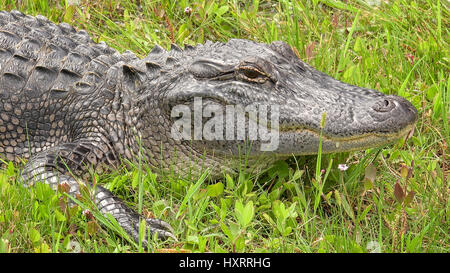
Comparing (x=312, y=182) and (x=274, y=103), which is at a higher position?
(x=274, y=103)

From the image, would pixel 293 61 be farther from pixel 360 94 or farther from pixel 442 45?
pixel 442 45

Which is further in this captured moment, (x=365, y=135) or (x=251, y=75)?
(x=251, y=75)

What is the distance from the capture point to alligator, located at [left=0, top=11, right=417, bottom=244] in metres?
4.18

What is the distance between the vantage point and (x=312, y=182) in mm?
4242

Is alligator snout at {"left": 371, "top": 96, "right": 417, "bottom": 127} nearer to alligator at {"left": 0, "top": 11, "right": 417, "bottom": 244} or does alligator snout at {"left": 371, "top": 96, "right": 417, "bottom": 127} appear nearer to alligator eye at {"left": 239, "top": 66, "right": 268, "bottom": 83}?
alligator at {"left": 0, "top": 11, "right": 417, "bottom": 244}

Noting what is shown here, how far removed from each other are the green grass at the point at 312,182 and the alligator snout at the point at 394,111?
0.93 ft

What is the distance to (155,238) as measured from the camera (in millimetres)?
3795

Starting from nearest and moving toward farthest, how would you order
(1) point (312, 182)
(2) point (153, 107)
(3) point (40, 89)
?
(1) point (312, 182), (2) point (153, 107), (3) point (40, 89)

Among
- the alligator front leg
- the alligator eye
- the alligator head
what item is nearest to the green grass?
the alligator front leg

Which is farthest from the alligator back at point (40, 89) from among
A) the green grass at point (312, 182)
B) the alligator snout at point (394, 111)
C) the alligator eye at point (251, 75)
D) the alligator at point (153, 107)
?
the alligator snout at point (394, 111)

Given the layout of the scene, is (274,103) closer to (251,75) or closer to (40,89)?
(251,75)
